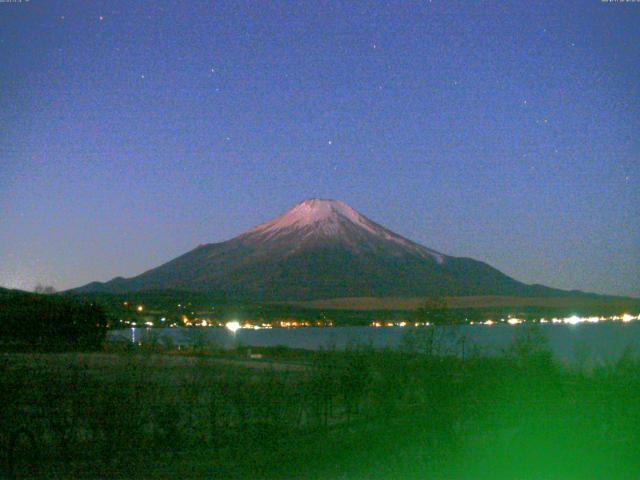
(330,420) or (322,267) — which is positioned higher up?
(322,267)

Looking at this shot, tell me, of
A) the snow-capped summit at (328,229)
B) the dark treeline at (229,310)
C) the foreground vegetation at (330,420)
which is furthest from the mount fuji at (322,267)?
the foreground vegetation at (330,420)

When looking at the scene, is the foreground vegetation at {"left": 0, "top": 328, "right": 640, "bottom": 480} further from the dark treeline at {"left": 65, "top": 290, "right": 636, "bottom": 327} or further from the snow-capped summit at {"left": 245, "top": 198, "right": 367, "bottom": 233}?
the snow-capped summit at {"left": 245, "top": 198, "right": 367, "bottom": 233}

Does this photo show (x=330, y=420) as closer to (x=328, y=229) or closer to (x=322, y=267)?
(x=322, y=267)

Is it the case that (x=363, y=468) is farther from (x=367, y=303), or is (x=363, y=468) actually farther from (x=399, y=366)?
(x=367, y=303)

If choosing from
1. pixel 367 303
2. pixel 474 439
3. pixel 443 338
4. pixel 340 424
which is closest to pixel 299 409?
pixel 340 424

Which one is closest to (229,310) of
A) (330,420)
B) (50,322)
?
(50,322)

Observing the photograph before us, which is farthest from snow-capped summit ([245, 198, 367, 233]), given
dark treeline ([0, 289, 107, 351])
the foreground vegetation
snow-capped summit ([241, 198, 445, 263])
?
the foreground vegetation
